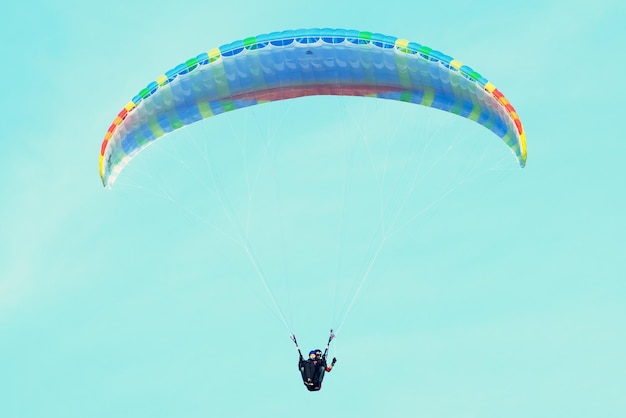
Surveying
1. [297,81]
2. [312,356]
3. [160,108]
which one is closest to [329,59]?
[297,81]

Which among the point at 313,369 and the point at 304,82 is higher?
the point at 304,82

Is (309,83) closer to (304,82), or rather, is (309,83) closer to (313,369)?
(304,82)

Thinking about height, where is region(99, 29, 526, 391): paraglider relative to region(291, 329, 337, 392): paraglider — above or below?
above

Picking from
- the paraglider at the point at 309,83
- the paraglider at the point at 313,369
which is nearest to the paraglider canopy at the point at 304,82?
the paraglider at the point at 309,83

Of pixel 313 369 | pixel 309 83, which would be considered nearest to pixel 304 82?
pixel 309 83

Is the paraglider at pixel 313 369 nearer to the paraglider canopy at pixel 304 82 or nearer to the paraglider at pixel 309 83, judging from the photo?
the paraglider at pixel 309 83

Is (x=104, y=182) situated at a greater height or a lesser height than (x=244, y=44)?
lesser

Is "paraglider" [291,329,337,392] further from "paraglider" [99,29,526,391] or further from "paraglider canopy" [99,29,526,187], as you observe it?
"paraglider canopy" [99,29,526,187]

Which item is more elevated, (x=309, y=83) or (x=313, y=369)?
(x=309, y=83)

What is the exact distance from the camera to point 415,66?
150 feet

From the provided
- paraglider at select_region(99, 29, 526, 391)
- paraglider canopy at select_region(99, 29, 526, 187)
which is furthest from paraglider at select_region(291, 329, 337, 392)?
paraglider canopy at select_region(99, 29, 526, 187)

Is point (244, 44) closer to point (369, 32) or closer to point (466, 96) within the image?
point (369, 32)

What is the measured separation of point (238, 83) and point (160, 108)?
2448 millimetres

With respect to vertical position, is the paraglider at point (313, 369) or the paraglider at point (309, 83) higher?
the paraglider at point (309, 83)
